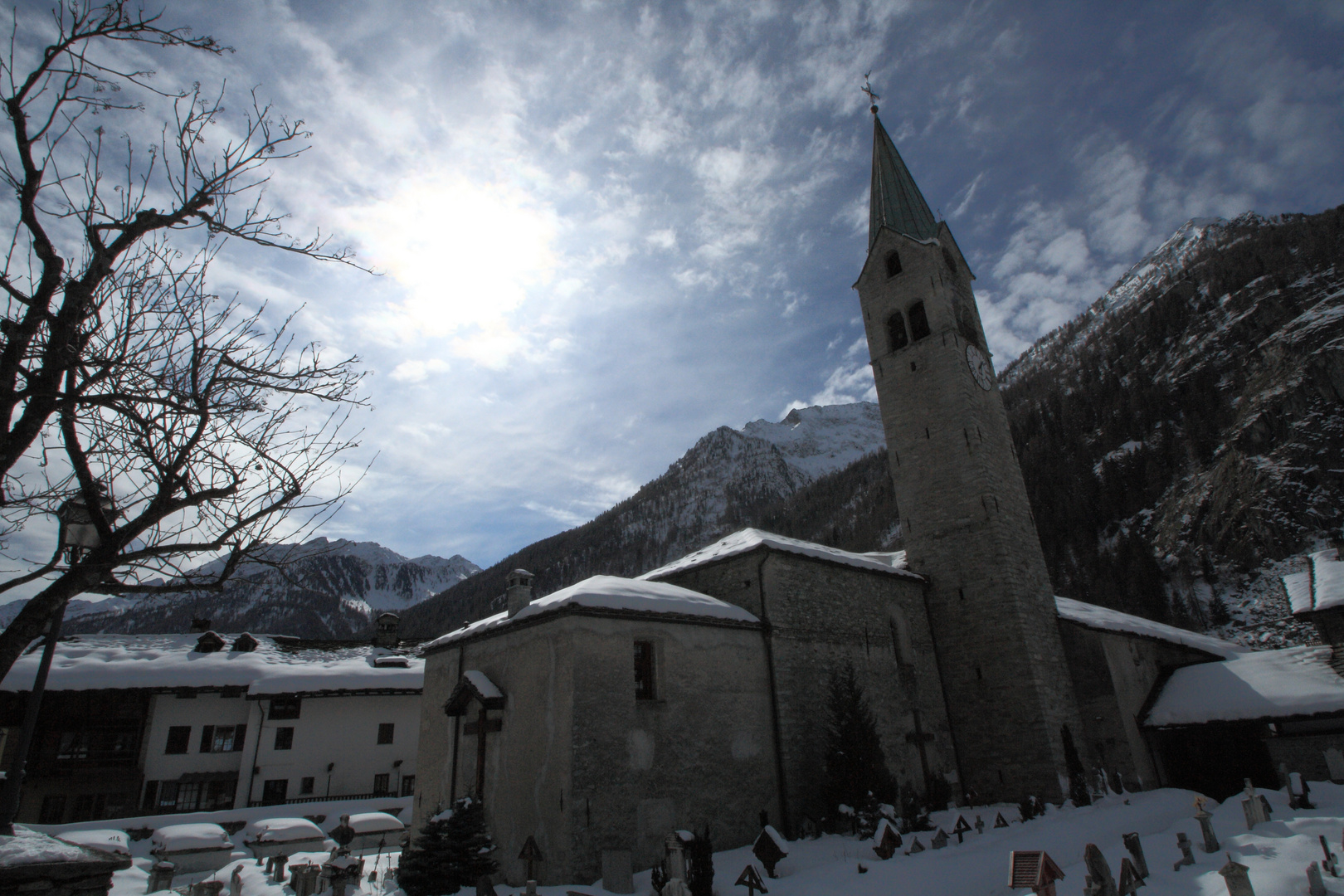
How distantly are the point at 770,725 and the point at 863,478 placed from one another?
106 meters

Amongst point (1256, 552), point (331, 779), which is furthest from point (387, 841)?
point (1256, 552)

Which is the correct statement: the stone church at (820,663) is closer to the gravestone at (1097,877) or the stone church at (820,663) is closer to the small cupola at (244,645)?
A: the gravestone at (1097,877)

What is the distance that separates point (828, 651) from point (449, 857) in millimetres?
10418

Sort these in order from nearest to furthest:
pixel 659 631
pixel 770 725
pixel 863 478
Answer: pixel 659 631 < pixel 770 725 < pixel 863 478

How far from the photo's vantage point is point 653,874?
444 inches

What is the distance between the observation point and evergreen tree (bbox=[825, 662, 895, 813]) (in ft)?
50.0

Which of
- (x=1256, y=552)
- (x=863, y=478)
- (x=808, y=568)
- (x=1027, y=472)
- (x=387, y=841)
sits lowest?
(x=387, y=841)

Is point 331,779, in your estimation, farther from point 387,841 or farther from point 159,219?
point 159,219

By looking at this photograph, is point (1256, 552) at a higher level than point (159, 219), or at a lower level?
higher

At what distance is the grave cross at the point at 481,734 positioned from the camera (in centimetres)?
1496

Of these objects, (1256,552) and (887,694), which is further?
(1256,552)

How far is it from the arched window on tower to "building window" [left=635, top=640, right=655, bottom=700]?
16.5 metres

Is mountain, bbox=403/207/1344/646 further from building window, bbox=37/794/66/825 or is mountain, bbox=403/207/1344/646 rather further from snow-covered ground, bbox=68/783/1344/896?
building window, bbox=37/794/66/825

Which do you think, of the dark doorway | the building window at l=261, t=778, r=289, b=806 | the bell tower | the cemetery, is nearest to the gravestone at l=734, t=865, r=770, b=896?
the cemetery
